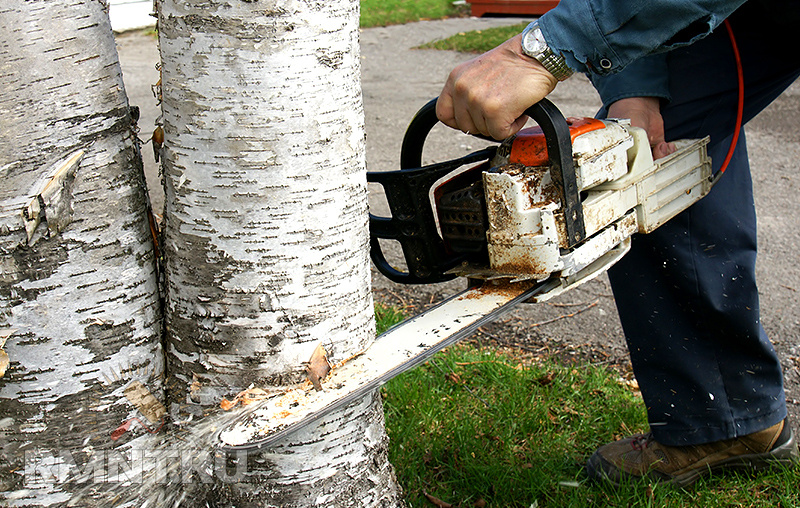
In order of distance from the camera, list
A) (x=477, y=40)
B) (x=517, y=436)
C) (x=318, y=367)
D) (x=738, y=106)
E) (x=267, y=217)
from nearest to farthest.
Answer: (x=267, y=217) → (x=318, y=367) → (x=738, y=106) → (x=517, y=436) → (x=477, y=40)

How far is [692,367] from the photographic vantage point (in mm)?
2254

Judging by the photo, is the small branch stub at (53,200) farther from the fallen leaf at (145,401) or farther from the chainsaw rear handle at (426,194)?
the chainsaw rear handle at (426,194)

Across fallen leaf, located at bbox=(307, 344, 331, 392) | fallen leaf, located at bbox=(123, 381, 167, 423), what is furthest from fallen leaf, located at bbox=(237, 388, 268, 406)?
fallen leaf, located at bbox=(123, 381, 167, 423)

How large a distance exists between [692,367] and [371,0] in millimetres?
9889

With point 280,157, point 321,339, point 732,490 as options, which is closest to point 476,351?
point 732,490

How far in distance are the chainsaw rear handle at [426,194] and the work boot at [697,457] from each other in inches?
37.4

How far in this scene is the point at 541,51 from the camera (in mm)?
1585

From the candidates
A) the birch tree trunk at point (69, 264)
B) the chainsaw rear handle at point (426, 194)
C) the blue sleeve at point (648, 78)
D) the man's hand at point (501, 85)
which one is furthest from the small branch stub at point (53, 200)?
the blue sleeve at point (648, 78)

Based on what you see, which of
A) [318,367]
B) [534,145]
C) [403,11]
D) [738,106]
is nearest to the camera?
[318,367]

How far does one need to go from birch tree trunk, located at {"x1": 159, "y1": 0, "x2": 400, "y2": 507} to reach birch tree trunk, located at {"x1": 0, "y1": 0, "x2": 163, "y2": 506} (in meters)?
0.10

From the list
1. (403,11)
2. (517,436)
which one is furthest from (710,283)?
(403,11)

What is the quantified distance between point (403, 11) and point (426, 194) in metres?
9.48

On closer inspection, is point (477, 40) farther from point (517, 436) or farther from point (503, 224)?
point (503, 224)

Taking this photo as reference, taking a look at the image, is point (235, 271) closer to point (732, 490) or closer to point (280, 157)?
point (280, 157)
